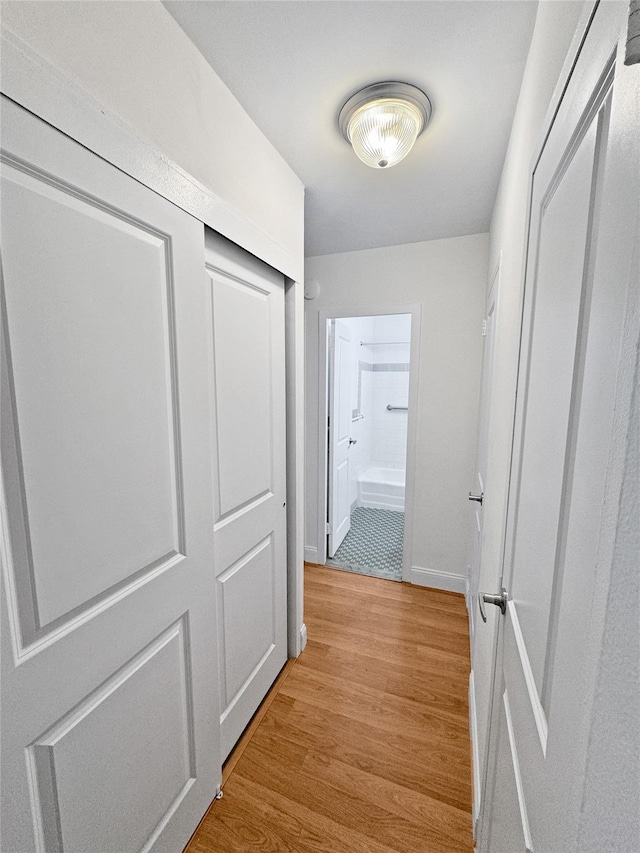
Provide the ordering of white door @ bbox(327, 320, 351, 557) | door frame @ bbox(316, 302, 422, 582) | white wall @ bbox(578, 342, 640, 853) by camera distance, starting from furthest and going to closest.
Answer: white door @ bbox(327, 320, 351, 557)
door frame @ bbox(316, 302, 422, 582)
white wall @ bbox(578, 342, 640, 853)

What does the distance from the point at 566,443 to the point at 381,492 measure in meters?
3.75

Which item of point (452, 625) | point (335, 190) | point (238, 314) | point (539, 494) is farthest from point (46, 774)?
point (335, 190)

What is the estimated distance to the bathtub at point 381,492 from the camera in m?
4.08

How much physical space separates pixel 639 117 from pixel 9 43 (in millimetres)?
922

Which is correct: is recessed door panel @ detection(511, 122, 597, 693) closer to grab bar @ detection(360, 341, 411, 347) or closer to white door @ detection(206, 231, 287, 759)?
white door @ detection(206, 231, 287, 759)

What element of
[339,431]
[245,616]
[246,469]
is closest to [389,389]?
[339,431]

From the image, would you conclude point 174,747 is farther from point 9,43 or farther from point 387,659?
point 9,43

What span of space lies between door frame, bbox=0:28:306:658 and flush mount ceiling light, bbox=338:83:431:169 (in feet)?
1.59

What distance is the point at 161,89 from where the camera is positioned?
2.98ft

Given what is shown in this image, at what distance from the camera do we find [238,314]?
131cm

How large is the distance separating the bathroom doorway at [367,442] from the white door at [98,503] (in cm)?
178

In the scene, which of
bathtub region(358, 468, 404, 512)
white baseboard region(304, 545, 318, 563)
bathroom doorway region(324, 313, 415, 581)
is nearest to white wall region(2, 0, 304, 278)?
bathroom doorway region(324, 313, 415, 581)

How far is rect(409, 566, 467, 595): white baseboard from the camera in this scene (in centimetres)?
247

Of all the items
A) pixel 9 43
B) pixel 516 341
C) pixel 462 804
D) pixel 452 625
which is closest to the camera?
pixel 9 43
